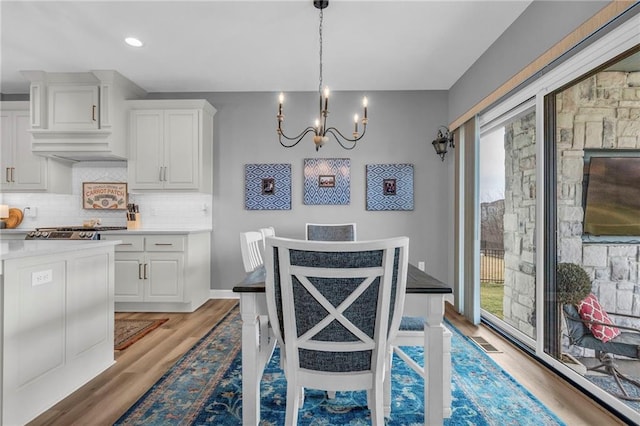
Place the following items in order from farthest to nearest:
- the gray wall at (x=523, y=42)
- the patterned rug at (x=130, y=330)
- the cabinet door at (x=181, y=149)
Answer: the cabinet door at (x=181, y=149), the patterned rug at (x=130, y=330), the gray wall at (x=523, y=42)

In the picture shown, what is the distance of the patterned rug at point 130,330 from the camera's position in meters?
2.73

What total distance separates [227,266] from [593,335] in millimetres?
3560

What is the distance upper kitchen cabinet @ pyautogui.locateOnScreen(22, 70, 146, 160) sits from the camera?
3.53 metres

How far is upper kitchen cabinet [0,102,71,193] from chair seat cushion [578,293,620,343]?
5.29 meters

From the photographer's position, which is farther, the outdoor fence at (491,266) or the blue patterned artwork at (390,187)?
the blue patterned artwork at (390,187)

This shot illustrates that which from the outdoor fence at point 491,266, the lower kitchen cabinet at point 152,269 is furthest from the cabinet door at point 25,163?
the outdoor fence at point 491,266

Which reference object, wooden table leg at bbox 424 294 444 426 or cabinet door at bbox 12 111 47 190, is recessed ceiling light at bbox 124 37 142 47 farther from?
wooden table leg at bbox 424 294 444 426

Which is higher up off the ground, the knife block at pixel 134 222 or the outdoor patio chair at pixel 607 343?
the knife block at pixel 134 222

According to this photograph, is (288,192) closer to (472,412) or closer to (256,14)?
(256,14)

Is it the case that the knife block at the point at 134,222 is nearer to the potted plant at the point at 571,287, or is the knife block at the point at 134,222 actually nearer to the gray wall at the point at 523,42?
the gray wall at the point at 523,42

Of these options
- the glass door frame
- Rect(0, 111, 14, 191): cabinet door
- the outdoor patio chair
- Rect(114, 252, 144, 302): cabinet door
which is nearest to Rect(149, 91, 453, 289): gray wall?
Rect(114, 252, 144, 302): cabinet door

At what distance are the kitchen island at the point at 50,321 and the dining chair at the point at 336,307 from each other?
135cm

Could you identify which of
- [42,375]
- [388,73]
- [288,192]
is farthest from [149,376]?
[388,73]

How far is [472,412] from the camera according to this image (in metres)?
1.76
